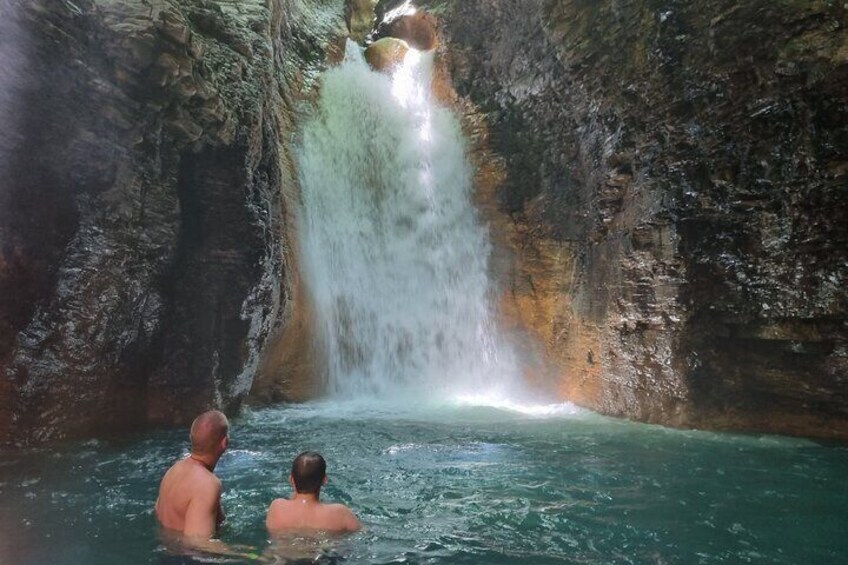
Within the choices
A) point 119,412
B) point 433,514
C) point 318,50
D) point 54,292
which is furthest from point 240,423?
point 318,50

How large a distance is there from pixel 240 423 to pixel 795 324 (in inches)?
325

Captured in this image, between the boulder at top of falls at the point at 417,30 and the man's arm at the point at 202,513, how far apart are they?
15.5 m

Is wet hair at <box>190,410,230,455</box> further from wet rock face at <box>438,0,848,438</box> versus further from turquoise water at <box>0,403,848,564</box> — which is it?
wet rock face at <box>438,0,848,438</box>

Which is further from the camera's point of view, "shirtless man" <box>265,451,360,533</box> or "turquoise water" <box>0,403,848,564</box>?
"turquoise water" <box>0,403,848,564</box>

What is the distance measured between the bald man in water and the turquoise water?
0.78 feet

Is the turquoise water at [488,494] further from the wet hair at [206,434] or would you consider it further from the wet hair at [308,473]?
the wet hair at [206,434]

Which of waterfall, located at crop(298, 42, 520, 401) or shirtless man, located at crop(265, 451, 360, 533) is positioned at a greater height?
waterfall, located at crop(298, 42, 520, 401)

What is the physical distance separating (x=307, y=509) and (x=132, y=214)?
233 inches

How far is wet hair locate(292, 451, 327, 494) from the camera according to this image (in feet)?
13.1

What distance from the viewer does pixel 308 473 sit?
402 cm

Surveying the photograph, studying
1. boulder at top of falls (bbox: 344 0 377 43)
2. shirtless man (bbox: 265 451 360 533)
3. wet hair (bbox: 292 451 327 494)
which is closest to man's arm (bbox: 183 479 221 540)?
shirtless man (bbox: 265 451 360 533)

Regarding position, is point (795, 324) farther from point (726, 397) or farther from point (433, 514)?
point (433, 514)

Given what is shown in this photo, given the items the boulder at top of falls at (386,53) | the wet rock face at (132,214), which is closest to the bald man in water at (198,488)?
the wet rock face at (132,214)

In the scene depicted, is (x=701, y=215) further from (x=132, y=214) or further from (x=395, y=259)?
(x=132, y=214)
